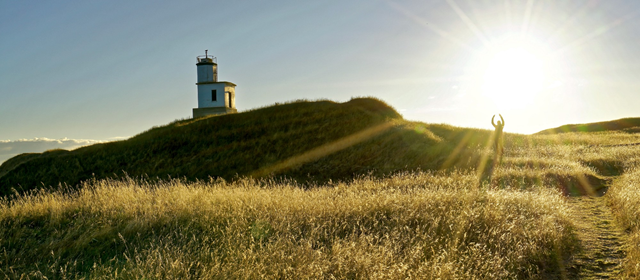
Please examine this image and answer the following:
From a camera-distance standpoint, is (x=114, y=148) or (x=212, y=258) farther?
(x=114, y=148)

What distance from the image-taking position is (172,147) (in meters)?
26.5

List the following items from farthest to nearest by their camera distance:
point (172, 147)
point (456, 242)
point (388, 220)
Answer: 1. point (172, 147)
2. point (388, 220)
3. point (456, 242)

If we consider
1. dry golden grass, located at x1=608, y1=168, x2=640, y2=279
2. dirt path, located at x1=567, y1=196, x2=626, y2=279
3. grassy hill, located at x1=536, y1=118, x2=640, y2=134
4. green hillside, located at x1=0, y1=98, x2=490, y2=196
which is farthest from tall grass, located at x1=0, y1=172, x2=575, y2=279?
grassy hill, located at x1=536, y1=118, x2=640, y2=134

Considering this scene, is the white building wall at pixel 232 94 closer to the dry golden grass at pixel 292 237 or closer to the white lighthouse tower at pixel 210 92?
the white lighthouse tower at pixel 210 92

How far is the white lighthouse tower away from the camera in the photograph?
44.2 meters

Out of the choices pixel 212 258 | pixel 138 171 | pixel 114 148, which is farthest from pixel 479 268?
pixel 114 148

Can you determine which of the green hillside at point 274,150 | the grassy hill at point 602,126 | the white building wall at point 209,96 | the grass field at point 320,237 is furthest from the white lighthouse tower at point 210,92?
the grassy hill at point 602,126

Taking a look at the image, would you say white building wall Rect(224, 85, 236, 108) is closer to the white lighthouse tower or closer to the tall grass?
the white lighthouse tower

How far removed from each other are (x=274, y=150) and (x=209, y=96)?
24.0 metres

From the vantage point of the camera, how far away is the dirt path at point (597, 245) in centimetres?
→ 550

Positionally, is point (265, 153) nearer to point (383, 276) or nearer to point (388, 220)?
point (388, 220)

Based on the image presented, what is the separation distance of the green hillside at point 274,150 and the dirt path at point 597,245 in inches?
395

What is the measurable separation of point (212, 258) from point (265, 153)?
63.9 ft

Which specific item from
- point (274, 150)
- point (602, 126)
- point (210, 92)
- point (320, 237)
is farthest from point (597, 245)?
point (602, 126)
